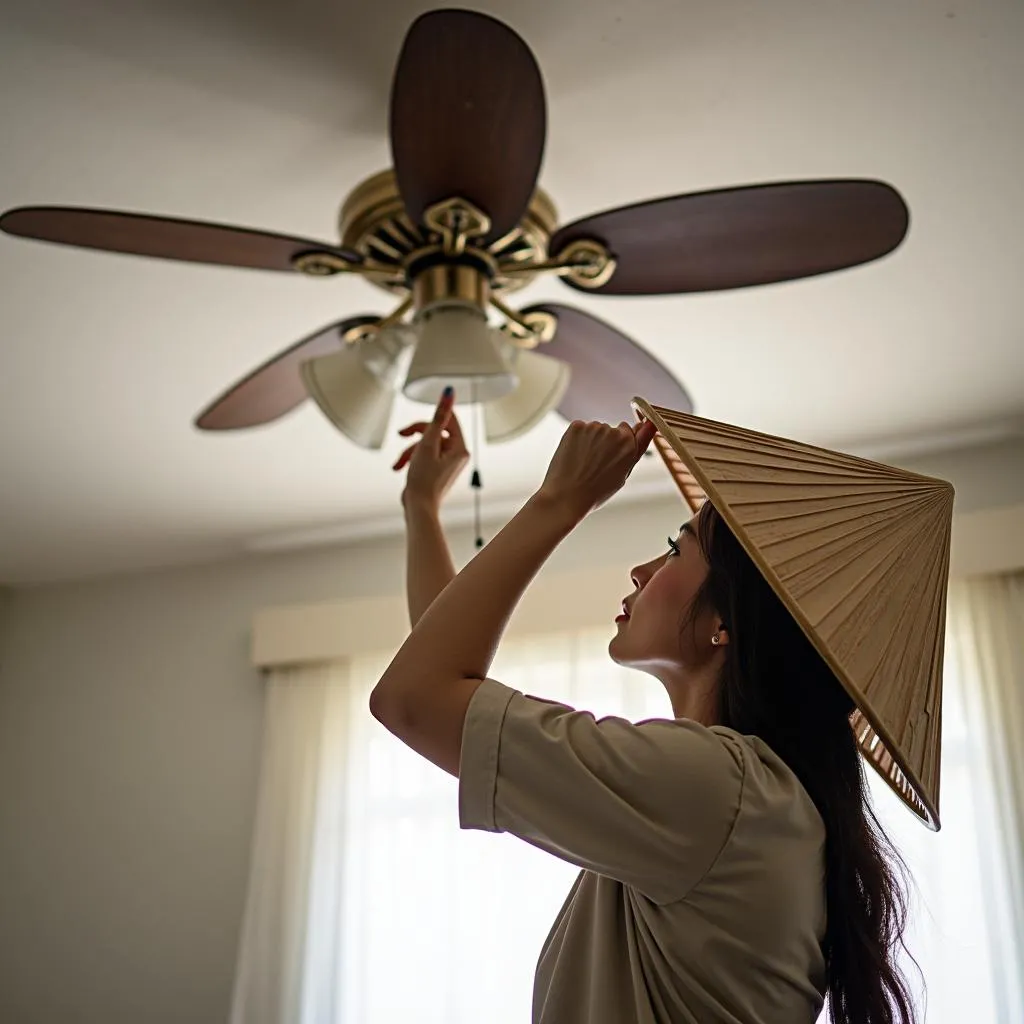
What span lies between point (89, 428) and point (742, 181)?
4.84 feet

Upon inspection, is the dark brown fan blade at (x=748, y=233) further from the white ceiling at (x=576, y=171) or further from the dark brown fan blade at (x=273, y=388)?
the dark brown fan blade at (x=273, y=388)

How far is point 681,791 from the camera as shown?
792mm

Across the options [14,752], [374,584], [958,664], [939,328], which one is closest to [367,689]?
[374,584]

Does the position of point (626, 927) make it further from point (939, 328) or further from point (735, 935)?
point (939, 328)

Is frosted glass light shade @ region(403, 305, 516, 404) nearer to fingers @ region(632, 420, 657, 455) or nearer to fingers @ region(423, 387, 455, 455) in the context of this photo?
fingers @ region(423, 387, 455, 455)

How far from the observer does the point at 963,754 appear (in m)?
2.31

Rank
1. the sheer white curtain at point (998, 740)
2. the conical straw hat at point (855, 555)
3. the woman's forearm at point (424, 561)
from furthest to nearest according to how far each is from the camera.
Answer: the sheer white curtain at point (998, 740) < the woman's forearm at point (424, 561) < the conical straw hat at point (855, 555)

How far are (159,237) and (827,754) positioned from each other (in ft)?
3.16

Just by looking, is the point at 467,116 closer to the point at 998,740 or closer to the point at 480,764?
the point at 480,764

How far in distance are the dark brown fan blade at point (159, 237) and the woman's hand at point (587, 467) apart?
2.06 feet

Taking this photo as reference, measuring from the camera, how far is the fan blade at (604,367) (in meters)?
1.63

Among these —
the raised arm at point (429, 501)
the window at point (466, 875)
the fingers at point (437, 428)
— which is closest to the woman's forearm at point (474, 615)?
the raised arm at point (429, 501)

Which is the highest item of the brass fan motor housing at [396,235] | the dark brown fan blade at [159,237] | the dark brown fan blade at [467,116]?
the brass fan motor housing at [396,235]

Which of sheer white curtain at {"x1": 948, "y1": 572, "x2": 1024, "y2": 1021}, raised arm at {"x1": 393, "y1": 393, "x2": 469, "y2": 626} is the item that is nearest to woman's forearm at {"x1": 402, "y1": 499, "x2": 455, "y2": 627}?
raised arm at {"x1": 393, "y1": 393, "x2": 469, "y2": 626}
